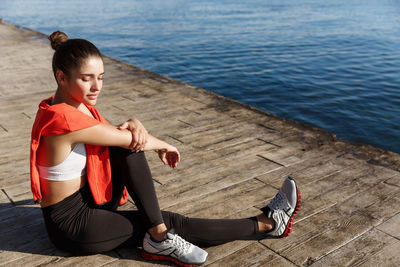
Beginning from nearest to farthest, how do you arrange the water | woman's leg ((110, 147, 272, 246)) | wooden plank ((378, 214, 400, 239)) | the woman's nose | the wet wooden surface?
the woman's nose → woman's leg ((110, 147, 272, 246)) → the wet wooden surface → wooden plank ((378, 214, 400, 239)) → the water

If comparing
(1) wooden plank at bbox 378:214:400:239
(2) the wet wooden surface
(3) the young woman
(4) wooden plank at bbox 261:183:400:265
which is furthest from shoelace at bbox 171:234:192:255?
(1) wooden plank at bbox 378:214:400:239

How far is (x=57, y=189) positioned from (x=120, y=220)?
1.44ft

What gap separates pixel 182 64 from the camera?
15.4m

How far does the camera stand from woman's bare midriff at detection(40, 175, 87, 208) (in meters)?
2.43

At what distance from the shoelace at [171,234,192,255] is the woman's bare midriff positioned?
2.28 feet

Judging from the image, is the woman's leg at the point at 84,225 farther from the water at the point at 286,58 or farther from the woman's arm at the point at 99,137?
the water at the point at 286,58

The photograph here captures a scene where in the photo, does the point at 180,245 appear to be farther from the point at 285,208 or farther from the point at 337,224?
the point at 337,224

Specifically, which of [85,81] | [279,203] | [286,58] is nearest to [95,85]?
[85,81]

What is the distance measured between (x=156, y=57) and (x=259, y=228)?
1478 cm

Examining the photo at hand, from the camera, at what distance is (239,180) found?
3.82m

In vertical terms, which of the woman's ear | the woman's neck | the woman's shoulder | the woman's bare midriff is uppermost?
the woman's ear

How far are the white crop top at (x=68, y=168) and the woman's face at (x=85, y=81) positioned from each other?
0.30 metres

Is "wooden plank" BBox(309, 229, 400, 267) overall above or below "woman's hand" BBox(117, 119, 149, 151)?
below

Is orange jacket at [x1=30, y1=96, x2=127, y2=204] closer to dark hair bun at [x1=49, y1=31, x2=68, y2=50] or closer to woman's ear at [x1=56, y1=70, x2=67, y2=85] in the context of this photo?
woman's ear at [x1=56, y1=70, x2=67, y2=85]
